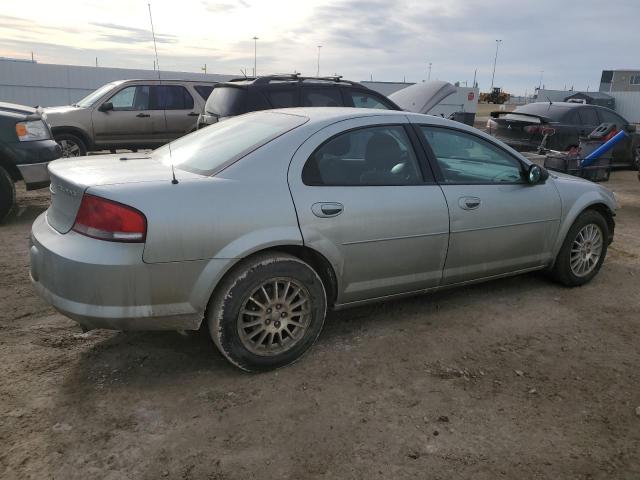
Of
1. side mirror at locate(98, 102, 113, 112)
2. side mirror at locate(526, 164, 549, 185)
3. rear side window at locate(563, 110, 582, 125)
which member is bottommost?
side mirror at locate(526, 164, 549, 185)

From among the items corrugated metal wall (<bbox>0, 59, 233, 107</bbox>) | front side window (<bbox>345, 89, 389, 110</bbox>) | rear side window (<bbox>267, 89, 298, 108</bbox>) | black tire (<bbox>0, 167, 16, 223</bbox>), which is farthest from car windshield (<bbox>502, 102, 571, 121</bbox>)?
corrugated metal wall (<bbox>0, 59, 233, 107</bbox>)

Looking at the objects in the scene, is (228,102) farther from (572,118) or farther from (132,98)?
(572,118)

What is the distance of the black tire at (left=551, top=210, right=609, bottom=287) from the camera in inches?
179

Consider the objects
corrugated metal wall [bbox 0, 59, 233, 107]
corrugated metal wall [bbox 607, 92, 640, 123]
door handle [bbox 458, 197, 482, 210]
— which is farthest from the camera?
corrugated metal wall [bbox 607, 92, 640, 123]

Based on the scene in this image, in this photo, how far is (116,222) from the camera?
2.68 meters

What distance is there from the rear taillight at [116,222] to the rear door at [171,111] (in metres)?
8.52

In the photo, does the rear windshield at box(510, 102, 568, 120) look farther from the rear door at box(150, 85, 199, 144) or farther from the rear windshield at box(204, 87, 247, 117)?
the rear door at box(150, 85, 199, 144)

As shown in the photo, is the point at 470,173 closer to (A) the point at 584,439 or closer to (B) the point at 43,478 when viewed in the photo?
(A) the point at 584,439

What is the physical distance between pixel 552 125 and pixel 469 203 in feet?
28.6

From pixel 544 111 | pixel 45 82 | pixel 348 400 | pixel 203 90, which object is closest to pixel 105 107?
pixel 203 90

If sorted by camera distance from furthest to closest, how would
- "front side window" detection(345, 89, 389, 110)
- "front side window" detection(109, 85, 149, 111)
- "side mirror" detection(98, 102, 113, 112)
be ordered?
"front side window" detection(109, 85, 149, 111)
"side mirror" detection(98, 102, 113, 112)
"front side window" detection(345, 89, 389, 110)

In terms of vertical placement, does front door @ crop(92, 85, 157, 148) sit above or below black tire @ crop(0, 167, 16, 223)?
above

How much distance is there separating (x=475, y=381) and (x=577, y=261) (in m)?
2.15

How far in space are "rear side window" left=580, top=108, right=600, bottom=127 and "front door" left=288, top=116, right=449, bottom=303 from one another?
32.0 ft
